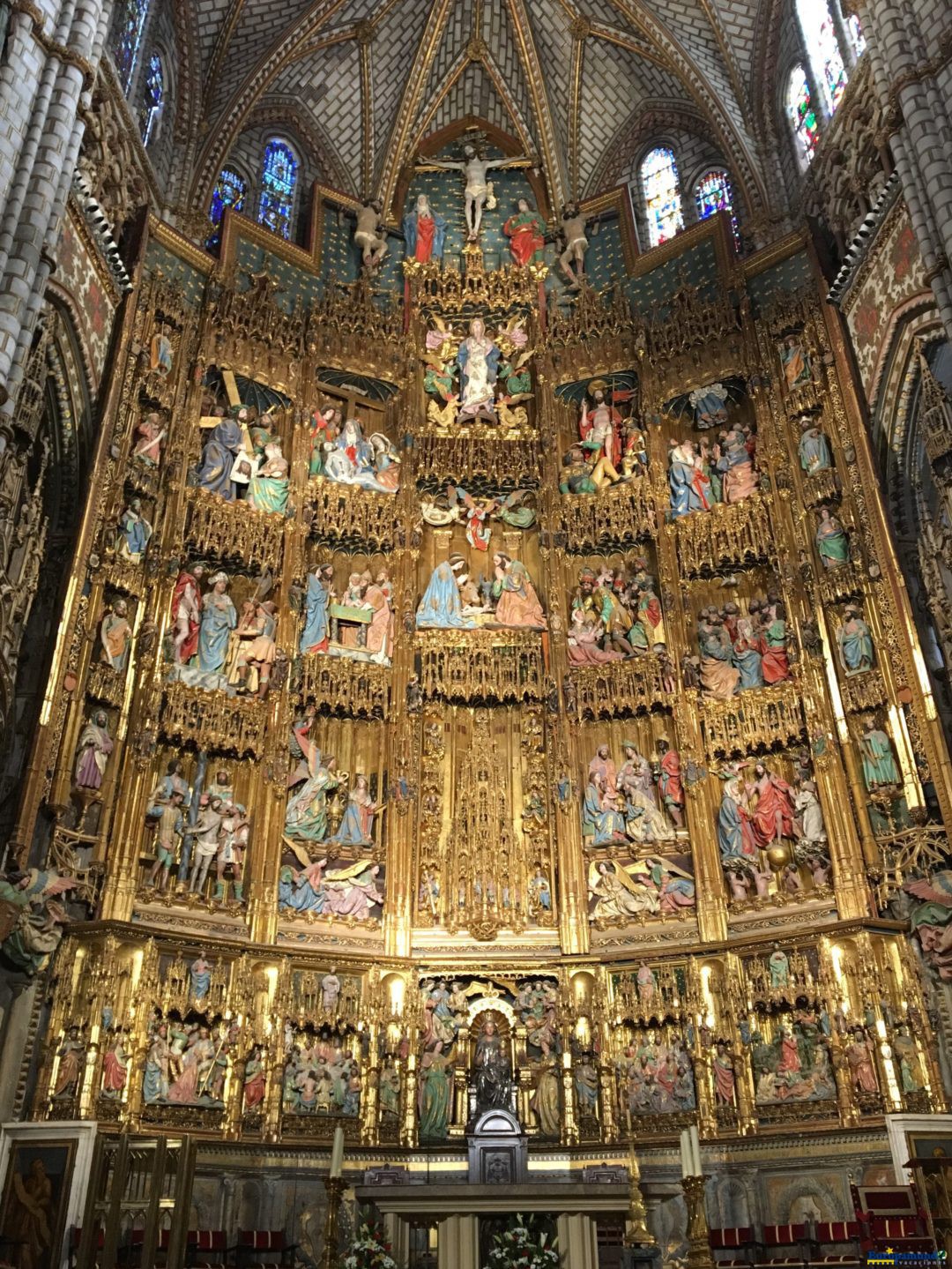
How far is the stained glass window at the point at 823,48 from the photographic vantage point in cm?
1853

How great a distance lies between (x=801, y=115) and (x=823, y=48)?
3.73 ft

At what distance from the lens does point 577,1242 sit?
402 inches

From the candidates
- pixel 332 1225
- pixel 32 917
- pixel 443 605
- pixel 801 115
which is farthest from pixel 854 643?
pixel 32 917

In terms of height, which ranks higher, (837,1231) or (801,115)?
(801,115)

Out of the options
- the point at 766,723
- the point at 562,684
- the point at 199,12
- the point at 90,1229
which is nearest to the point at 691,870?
the point at 766,723

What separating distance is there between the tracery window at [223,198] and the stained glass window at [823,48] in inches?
403

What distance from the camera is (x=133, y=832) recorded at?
Result: 1469 centimetres

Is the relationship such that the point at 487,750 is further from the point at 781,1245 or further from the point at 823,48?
the point at 823,48

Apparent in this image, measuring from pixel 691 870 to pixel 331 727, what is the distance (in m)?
5.62

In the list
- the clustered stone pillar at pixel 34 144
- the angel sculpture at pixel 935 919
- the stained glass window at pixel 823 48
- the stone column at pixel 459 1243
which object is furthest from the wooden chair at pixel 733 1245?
the stained glass window at pixel 823 48

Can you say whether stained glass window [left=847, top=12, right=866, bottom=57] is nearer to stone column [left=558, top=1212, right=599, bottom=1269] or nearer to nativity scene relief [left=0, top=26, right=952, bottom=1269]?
nativity scene relief [left=0, top=26, right=952, bottom=1269]

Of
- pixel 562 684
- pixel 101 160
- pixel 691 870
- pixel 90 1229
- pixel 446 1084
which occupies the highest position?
pixel 101 160

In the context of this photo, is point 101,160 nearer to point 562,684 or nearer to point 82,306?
point 82,306

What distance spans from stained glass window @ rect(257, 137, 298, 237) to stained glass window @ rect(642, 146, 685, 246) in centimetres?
691
